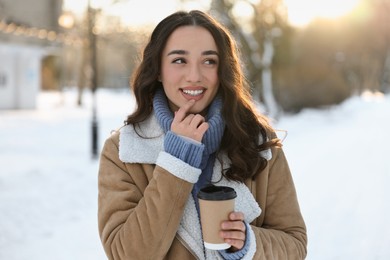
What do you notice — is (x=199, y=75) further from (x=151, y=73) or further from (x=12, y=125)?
(x=12, y=125)

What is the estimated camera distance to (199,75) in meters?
1.99

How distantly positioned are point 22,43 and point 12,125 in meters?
4.35

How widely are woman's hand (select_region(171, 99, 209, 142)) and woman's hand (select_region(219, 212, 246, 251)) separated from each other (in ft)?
1.02

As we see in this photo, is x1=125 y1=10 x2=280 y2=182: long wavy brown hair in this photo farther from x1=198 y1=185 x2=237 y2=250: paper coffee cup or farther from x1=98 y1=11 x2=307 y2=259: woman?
x1=198 y1=185 x2=237 y2=250: paper coffee cup

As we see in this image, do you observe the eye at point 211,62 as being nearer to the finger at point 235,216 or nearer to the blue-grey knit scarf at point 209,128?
the blue-grey knit scarf at point 209,128

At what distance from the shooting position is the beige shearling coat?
1.82 meters

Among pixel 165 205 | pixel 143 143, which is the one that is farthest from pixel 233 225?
pixel 143 143

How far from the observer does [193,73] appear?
1971 mm

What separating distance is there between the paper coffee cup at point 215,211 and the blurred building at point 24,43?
19.5 m

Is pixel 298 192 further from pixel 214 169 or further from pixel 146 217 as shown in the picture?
pixel 146 217

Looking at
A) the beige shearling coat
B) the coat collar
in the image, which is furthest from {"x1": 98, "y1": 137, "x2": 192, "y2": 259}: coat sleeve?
the coat collar

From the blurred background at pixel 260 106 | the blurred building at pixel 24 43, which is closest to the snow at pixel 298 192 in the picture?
the blurred background at pixel 260 106

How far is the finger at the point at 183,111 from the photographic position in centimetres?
189

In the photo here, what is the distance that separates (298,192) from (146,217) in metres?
6.42
